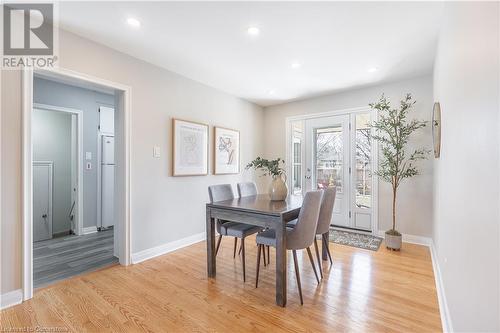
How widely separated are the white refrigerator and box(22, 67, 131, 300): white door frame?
172 cm

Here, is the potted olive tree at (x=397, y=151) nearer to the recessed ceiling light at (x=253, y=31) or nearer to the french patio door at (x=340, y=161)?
the french patio door at (x=340, y=161)

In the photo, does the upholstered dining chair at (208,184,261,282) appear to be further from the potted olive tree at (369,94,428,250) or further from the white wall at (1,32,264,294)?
the potted olive tree at (369,94,428,250)

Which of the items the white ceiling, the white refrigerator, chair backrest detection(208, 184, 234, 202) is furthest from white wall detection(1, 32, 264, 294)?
the white refrigerator

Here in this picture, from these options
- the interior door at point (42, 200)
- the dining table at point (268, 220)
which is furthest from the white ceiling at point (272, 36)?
the interior door at point (42, 200)

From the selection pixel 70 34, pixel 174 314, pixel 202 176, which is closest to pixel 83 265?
pixel 174 314

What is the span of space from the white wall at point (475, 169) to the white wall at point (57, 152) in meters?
5.31

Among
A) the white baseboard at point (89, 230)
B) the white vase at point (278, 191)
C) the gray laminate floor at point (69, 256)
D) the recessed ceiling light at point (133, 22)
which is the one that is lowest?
the gray laminate floor at point (69, 256)

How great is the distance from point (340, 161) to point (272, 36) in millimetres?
2733

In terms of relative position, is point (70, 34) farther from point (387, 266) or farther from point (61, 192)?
point (387, 266)

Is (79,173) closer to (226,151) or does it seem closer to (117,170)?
(117,170)

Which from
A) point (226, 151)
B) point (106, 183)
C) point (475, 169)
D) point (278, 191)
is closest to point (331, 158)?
point (226, 151)

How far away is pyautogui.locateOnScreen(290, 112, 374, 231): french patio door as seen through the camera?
418cm

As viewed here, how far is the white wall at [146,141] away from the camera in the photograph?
2055 mm

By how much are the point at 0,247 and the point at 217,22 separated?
271 cm
